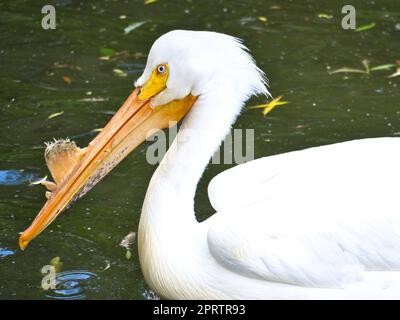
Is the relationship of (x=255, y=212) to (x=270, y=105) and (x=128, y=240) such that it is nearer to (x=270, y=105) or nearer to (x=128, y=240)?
(x=128, y=240)

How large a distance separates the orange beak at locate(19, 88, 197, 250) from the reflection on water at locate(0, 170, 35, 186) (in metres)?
1.18

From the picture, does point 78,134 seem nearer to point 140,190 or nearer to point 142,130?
point 140,190

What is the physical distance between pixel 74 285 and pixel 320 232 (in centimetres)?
129

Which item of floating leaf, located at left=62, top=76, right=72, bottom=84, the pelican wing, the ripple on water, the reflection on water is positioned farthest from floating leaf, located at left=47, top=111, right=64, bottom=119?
the pelican wing

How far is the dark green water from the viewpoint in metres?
4.71

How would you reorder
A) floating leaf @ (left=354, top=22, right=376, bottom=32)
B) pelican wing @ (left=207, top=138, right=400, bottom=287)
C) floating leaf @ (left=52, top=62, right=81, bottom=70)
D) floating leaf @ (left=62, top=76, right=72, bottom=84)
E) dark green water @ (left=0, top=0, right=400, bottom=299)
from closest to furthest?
pelican wing @ (left=207, top=138, right=400, bottom=287), dark green water @ (left=0, top=0, right=400, bottom=299), floating leaf @ (left=62, top=76, right=72, bottom=84), floating leaf @ (left=52, top=62, right=81, bottom=70), floating leaf @ (left=354, top=22, right=376, bottom=32)

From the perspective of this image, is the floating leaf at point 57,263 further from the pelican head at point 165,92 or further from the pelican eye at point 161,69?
the pelican eye at point 161,69

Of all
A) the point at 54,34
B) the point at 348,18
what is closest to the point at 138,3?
the point at 54,34

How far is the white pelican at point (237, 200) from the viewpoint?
3.86 meters

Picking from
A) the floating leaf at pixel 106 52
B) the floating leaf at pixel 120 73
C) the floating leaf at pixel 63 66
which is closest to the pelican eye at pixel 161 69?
the floating leaf at pixel 120 73

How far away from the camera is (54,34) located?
7281 millimetres

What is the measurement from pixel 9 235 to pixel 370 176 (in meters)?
1.98

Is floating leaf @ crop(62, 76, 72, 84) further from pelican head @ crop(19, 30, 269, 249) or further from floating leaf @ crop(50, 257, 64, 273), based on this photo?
pelican head @ crop(19, 30, 269, 249)

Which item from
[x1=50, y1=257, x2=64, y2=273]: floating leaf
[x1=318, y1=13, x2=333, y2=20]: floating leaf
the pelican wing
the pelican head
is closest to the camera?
the pelican wing
